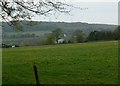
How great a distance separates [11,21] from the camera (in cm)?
1462

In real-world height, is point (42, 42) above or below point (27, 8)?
below

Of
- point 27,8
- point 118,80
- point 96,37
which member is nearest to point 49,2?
point 27,8

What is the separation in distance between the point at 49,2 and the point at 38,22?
3.84ft

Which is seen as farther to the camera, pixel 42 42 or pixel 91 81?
pixel 42 42

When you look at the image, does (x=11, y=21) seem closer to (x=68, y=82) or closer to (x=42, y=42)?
(x=68, y=82)

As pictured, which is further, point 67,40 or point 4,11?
point 67,40

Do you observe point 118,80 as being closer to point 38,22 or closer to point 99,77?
point 99,77

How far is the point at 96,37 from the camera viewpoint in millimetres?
108375

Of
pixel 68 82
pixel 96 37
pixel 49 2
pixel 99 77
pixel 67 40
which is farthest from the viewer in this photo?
pixel 96 37

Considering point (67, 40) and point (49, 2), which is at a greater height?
point (49, 2)

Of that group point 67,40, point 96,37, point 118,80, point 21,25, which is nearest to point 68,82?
point 118,80

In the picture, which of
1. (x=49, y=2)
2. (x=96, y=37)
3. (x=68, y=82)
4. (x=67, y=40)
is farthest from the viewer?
(x=96, y=37)

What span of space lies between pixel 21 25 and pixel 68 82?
3.64 meters

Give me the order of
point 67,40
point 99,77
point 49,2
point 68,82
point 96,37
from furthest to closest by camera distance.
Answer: point 96,37
point 67,40
point 99,77
point 68,82
point 49,2
